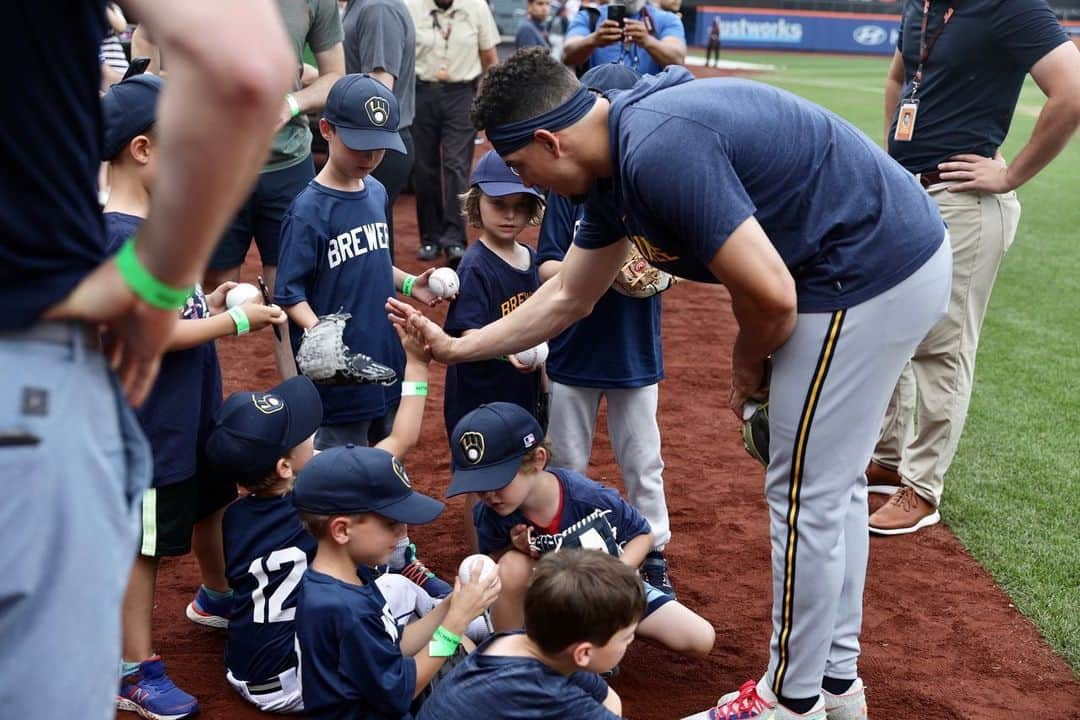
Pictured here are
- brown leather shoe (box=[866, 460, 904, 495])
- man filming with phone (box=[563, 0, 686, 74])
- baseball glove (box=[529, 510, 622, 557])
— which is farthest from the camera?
man filming with phone (box=[563, 0, 686, 74])

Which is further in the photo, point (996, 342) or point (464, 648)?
point (996, 342)

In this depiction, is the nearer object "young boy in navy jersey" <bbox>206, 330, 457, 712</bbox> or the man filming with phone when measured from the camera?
"young boy in navy jersey" <bbox>206, 330, 457, 712</bbox>

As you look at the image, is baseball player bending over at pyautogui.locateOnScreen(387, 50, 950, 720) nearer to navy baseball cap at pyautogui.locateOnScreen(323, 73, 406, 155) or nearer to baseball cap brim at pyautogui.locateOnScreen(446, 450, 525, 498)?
baseball cap brim at pyautogui.locateOnScreen(446, 450, 525, 498)

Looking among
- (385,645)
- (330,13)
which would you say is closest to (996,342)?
(330,13)

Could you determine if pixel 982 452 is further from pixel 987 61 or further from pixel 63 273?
pixel 63 273

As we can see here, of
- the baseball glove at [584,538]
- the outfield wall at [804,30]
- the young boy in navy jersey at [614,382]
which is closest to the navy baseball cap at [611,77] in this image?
the young boy in navy jersey at [614,382]

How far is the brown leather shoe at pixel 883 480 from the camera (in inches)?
206

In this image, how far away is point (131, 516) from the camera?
1532 mm

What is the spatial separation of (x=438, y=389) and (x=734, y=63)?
31.4m

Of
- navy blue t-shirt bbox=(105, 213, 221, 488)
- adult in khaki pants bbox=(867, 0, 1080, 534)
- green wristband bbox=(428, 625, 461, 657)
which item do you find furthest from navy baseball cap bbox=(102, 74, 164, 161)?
adult in khaki pants bbox=(867, 0, 1080, 534)

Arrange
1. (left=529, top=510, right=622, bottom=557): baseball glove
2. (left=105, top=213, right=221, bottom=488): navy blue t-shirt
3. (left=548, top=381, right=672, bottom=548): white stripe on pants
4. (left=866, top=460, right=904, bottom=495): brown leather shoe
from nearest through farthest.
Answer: (left=105, top=213, right=221, bottom=488): navy blue t-shirt → (left=529, top=510, right=622, bottom=557): baseball glove → (left=548, top=381, right=672, bottom=548): white stripe on pants → (left=866, top=460, right=904, bottom=495): brown leather shoe

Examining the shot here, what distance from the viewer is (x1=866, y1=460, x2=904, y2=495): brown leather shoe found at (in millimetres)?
5238

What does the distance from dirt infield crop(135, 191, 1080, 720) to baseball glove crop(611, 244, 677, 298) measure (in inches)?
46.7

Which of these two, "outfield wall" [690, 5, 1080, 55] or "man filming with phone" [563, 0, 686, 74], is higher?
"man filming with phone" [563, 0, 686, 74]
